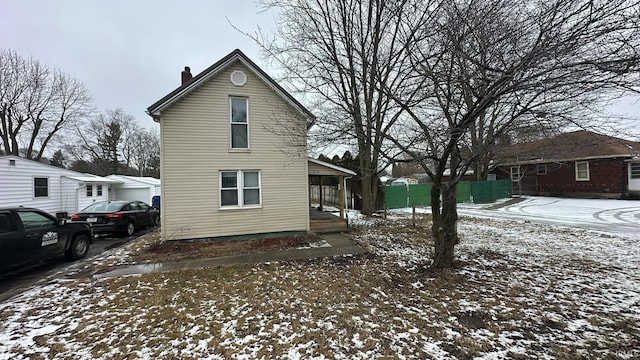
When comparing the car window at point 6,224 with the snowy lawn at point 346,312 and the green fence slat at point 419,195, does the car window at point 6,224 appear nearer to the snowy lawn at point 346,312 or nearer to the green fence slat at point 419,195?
the snowy lawn at point 346,312

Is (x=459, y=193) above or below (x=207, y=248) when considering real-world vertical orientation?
above

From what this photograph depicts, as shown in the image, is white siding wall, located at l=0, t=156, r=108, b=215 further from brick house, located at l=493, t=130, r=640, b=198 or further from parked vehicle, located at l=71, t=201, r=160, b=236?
brick house, located at l=493, t=130, r=640, b=198

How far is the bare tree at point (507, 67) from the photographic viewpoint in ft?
10.6

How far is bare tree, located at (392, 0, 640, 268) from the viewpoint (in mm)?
3232

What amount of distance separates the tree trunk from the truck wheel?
→ 946 cm

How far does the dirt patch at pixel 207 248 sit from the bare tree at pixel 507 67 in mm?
4731

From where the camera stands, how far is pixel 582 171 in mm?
21344

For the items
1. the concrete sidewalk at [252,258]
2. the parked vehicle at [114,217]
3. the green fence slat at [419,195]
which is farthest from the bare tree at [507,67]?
the green fence slat at [419,195]

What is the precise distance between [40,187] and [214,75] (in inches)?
A: 574

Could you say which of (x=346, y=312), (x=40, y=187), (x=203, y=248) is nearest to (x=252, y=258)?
(x=203, y=248)

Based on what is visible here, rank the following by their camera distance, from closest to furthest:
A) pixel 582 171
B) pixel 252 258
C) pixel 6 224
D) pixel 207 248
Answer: pixel 6 224
pixel 252 258
pixel 207 248
pixel 582 171

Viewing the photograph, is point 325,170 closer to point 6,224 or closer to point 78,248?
point 78,248

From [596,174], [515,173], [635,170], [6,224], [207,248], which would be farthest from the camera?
[515,173]

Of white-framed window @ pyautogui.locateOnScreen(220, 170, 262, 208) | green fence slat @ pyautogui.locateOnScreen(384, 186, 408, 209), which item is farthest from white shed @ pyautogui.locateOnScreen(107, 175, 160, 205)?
green fence slat @ pyautogui.locateOnScreen(384, 186, 408, 209)
